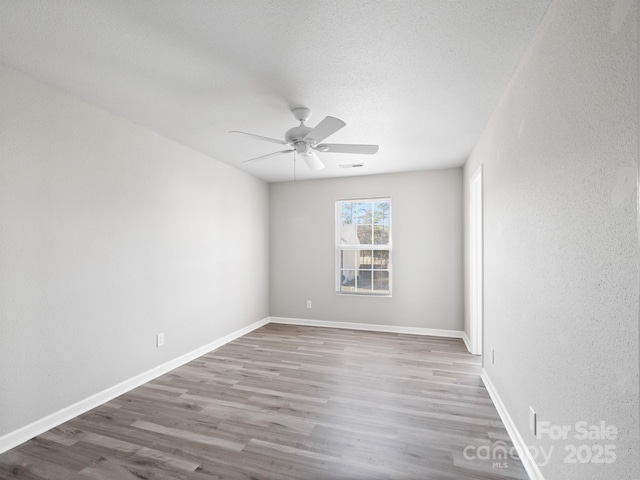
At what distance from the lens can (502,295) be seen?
2492mm

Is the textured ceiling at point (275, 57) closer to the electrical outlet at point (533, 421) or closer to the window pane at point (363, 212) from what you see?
the electrical outlet at point (533, 421)

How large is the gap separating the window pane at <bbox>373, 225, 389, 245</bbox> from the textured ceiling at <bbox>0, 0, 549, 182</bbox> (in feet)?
7.22

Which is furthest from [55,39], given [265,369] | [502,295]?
[502,295]

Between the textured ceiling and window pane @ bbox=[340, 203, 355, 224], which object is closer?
the textured ceiling

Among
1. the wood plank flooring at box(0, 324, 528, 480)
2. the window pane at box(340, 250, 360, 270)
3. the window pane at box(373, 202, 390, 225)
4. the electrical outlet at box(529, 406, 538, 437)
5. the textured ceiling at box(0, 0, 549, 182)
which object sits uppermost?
the textured ceiling at box(0, 0, 549, 182)

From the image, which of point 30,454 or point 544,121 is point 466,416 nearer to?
point 544,121

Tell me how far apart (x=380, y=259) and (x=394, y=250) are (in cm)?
29

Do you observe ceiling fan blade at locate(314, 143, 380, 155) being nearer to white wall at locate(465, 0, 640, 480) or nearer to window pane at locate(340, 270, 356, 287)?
white wall at locate(465, 0, 640, 480)

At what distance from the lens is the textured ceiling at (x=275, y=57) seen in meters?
1.63

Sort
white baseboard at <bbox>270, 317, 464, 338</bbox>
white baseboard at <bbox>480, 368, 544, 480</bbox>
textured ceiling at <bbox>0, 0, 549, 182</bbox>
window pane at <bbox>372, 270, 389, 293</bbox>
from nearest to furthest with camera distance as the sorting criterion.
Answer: textured ceiling at <bbox>0, 0, 549, 182</bbox>
white baseboard at <bbox>480, 368, 544, 480</bbox>
white baseboard at <bbox>270, 317, 464, 338</bbox>
window pane at <bbox>372, 270, 389, 293</bbox>

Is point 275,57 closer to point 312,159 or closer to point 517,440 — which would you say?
point 312,159

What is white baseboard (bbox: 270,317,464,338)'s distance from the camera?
477 cm

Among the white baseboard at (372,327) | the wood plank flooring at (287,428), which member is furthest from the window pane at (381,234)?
the wood plank flooring at (287,428)

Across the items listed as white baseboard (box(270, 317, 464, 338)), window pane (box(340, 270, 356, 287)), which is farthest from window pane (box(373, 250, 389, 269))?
white baseboard (box(270, 317, 464, 338))
